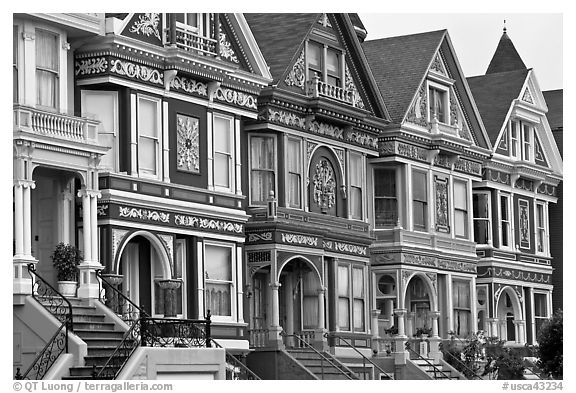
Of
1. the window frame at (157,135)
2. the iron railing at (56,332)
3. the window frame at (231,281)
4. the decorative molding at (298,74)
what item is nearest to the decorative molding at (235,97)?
the decorative molding at (298,74)

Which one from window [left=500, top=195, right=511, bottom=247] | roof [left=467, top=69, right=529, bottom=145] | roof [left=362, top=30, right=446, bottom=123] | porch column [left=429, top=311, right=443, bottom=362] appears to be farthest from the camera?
window [left=500, top=195, right=511, bottom=247]

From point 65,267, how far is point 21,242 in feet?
6.24

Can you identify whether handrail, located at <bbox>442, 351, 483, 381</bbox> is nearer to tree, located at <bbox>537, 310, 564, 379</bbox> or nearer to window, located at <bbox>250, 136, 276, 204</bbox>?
tree, located at <bbox>537, 310, 564, 379</bbox>

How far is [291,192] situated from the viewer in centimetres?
4400

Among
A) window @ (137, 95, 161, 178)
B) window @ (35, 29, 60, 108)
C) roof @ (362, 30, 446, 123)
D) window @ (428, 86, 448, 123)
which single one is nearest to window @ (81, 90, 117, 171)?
window @ (137, 95, 161, 178)

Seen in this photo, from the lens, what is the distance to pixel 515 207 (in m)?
57.5

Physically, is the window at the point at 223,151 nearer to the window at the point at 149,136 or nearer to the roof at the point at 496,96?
the window at the point at 149,136

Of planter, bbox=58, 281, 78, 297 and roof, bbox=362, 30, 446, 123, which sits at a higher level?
roof, bbox=362, 30, 446, 123

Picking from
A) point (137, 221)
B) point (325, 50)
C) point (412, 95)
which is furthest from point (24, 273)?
point (412, 95)

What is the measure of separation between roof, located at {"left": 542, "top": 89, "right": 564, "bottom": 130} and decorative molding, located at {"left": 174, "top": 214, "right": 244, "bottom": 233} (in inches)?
989

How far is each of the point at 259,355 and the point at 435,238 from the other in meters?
11.6

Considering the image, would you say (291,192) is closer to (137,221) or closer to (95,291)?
(137,221)

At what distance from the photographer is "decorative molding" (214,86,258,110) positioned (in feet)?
133

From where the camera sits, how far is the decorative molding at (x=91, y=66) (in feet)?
120
